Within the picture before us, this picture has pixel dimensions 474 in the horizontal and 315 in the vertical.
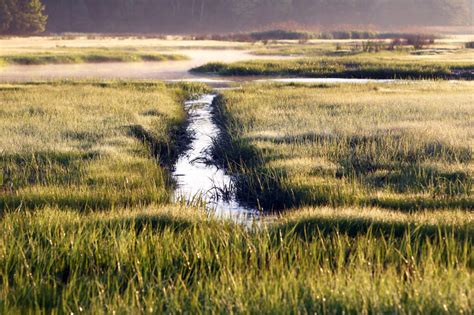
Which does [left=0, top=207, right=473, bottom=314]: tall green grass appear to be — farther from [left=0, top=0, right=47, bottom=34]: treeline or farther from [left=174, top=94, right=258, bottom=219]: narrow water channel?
[left=0, top=0, right=47, bottom=34]: treeline

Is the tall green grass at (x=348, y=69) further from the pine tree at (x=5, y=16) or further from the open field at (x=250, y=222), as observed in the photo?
the pine tree at (x=5, y=16)

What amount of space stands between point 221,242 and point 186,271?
0.58 meters

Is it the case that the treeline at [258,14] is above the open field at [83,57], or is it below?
above

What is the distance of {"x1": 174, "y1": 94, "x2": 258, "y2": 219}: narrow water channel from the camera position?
12.1 meters

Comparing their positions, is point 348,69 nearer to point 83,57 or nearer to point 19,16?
point 83,57

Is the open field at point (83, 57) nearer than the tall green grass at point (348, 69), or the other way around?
the tall green grass at point (348, 69)

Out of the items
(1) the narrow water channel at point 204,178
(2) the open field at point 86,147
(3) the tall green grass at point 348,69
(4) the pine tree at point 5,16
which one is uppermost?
(4) the pine tree at point 5,16

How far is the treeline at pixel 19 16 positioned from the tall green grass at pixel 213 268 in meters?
82.2

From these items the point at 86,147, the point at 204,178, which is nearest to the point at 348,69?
the point at 86,147

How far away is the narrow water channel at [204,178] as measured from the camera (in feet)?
39.6

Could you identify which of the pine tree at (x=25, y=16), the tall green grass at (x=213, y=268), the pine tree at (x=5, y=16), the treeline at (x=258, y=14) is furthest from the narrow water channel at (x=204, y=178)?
the treeline at (x=258, y=14)

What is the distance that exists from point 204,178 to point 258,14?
132 meters

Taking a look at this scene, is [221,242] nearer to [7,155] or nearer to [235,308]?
[235,308]

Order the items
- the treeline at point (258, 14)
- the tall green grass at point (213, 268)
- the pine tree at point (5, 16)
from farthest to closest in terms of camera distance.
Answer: the treeline at point (258, 14), the pine tree at point (5, 16), the tall green grass at point (213, 268)
